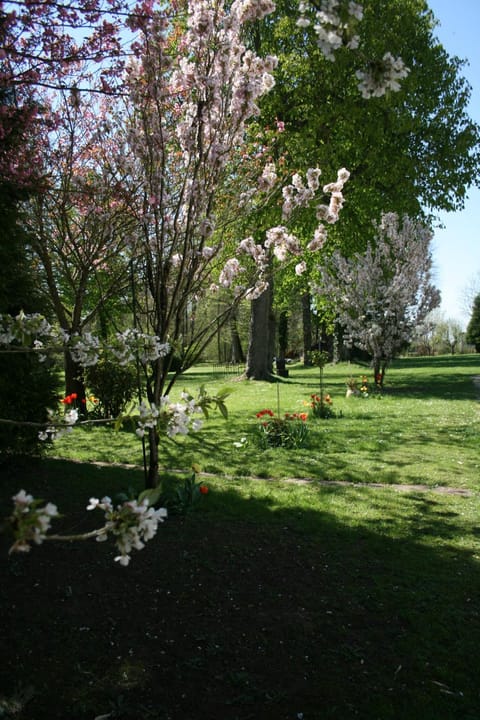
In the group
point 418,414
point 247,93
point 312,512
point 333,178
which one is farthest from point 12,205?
point 333,178

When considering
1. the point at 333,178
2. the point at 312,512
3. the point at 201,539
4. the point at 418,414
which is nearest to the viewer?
the point at 201,539

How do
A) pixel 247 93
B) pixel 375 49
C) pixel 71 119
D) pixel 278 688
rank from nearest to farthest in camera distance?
pixel 278 688
pixel 247 93
pixel 71 119
pixel 375 49

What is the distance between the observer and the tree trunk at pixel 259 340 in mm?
19047

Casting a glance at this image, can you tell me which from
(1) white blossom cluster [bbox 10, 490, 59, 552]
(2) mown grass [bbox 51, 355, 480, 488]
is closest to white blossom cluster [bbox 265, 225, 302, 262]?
(2) mown grass [bbox 51, 355, 480, 488]

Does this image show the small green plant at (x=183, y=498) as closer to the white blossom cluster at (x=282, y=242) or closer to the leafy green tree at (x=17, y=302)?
the leafy green tree at (x=17, y=302)

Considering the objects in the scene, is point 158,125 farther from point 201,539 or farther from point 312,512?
point 312,512

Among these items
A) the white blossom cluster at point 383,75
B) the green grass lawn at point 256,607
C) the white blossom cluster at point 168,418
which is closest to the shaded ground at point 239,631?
the green grass lawn at point 256,607

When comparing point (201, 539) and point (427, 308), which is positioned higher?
point (427, 308)

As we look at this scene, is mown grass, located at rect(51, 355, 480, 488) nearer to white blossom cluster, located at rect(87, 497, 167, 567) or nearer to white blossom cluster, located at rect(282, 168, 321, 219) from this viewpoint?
white blossom cluster, located at rect(282, 168, 321, 219)

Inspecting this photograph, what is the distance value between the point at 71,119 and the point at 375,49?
932 cm

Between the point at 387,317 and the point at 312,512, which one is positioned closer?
the point at 312,512

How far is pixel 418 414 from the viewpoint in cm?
1199

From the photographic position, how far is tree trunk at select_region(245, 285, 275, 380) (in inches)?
750

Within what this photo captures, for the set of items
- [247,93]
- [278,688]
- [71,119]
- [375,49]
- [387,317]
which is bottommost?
[278,688]
